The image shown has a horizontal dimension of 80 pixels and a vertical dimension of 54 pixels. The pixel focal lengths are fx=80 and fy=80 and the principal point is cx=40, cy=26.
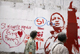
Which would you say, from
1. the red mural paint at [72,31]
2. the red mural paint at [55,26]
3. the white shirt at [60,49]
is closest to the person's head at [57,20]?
the red mural paint at [55,26]

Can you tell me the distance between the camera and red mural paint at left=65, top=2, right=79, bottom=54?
366cm

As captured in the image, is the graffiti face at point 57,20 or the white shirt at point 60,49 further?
the graffiti face at point 57,20

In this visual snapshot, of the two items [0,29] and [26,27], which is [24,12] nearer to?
[26,27]

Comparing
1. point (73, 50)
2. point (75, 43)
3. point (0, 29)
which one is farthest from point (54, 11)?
point (0, 29)

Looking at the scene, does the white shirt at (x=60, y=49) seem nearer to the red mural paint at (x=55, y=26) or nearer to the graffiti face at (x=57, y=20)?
the red mural paint at (x=55, y=26)

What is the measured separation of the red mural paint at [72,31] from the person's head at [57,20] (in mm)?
335

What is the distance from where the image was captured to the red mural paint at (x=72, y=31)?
3658 mm

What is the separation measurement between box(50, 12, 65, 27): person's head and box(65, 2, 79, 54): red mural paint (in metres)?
0.34

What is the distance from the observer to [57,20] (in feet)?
12.2

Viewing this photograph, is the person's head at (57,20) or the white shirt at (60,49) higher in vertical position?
the person's head at (57,20)

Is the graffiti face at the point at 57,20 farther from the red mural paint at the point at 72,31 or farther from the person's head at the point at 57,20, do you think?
the red mural paint at the point at 72,31

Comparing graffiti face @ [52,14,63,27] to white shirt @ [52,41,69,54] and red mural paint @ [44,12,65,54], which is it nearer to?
red mural paint @ [44,12,65,54]

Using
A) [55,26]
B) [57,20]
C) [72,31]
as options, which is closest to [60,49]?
[55,26]

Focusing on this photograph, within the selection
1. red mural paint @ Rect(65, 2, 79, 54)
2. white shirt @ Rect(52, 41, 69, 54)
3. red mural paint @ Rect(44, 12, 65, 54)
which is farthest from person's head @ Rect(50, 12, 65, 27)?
white shirt @ Rect(52, 41, 69, 54)
